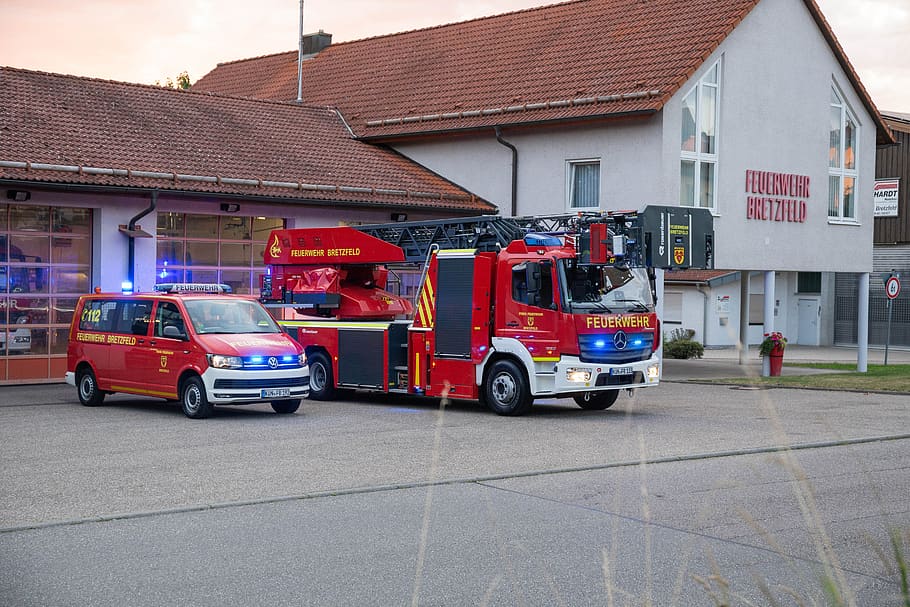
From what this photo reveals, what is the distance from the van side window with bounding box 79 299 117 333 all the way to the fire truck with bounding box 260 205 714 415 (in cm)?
380

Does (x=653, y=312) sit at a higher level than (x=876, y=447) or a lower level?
higher

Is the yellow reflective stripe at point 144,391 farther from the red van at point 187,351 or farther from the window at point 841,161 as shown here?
the window at point 841,161

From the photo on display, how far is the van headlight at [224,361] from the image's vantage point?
666 inches

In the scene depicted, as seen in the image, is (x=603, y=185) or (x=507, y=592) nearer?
(x=507, y=592)

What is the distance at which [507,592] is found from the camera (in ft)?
22.4

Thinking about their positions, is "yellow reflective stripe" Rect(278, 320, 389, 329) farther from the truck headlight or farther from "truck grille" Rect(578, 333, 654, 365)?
"truck grille" Rect(578, 333, 654, 365)

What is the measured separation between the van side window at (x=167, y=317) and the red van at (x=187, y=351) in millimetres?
15

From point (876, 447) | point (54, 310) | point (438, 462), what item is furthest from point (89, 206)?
point (876, 447)

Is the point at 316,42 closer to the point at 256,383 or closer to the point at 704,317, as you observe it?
the point at 704,317

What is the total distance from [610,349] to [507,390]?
1648 mm

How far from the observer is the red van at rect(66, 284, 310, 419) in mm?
16969

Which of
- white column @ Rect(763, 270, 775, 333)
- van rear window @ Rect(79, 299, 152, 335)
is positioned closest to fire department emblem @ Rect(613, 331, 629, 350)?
van rear window @ Rect(79, 299, 152, 335)

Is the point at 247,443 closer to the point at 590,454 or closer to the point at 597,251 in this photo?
the point at 590,454

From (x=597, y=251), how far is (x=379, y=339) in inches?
182
